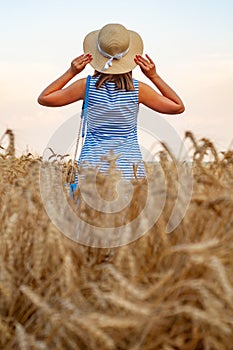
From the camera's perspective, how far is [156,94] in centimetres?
475

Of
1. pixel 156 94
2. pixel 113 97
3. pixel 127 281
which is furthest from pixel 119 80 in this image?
pixel 127 281

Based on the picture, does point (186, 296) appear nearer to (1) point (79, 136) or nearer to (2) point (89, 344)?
(2) point (89, 344)

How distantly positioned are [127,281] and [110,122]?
278 centimetres

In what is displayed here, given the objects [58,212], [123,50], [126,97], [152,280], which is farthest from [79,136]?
[152,280]

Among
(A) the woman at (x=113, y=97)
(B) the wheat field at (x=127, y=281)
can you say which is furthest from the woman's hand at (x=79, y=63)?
(B) the wheat field at (x=127, y=281)

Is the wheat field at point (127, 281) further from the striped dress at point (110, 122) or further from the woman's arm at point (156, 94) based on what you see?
the woman's arm at point (156, 94)

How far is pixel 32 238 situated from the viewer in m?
2.48

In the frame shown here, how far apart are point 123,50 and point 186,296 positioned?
3.22m

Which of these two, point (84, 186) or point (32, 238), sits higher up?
point (84, 186)

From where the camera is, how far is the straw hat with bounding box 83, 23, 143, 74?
4.72 meters

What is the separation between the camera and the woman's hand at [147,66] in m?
4.73

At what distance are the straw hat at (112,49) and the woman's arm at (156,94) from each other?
98 mm

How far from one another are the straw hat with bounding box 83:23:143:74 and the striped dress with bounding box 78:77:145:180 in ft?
0.42

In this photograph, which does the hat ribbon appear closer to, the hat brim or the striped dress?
the hat brim
